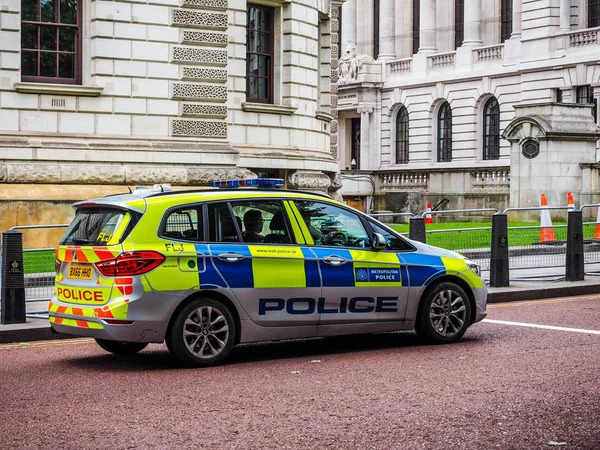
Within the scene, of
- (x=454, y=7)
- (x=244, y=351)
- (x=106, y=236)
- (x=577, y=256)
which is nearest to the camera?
(x=106, y=236)

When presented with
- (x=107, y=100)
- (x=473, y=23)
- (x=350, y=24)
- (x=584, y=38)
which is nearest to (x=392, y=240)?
(x=107, y=100)

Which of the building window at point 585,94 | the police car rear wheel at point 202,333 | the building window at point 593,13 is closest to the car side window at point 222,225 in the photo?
the police car rear wheel at point 202,333

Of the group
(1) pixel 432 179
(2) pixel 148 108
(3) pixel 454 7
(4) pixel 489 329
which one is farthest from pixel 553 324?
(3) pixel 454 7

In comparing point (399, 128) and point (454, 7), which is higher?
point (454, 7)

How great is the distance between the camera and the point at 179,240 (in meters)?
10.4

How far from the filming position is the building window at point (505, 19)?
59.4m

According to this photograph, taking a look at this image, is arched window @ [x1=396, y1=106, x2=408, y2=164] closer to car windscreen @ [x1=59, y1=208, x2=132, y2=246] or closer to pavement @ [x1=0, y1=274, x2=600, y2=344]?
pavement @ [x1=0, y1=274, x2=600, y2=344]

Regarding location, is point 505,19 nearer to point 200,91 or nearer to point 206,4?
point 206,4

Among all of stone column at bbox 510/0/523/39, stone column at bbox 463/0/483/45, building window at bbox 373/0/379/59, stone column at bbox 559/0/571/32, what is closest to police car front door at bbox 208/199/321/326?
stone column at bbox 559/0/571/32

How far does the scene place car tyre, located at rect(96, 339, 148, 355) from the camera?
1117cm

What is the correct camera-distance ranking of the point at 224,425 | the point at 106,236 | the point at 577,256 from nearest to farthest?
the point at 224,425
the point at 106,236
the point at 577,256

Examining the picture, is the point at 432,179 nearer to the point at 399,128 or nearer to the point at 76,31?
the point at 399,128

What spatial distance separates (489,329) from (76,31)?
41.0ft

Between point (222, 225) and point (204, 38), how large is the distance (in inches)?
524
